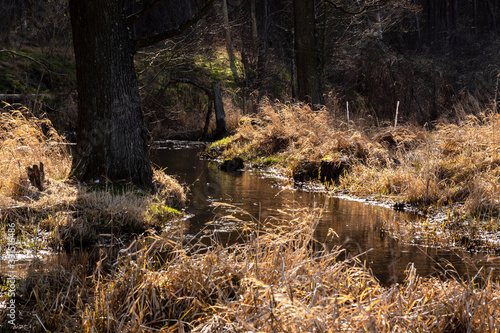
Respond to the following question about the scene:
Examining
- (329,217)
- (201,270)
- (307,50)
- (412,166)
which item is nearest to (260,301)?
(201,270)

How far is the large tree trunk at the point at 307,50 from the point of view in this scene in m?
15.3

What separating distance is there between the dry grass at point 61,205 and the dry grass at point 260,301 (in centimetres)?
227

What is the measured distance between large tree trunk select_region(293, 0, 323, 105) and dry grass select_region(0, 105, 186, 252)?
8023 millimetres

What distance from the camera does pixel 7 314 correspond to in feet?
13.0

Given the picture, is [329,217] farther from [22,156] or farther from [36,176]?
[22,156]

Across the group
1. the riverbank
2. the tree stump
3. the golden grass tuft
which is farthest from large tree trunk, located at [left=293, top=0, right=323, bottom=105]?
the tree stump

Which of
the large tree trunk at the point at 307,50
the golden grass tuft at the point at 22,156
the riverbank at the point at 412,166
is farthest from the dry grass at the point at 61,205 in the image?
the large tree trunk at the point at 307,50

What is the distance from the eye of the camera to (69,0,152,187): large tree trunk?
7.86m

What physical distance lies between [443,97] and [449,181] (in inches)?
562

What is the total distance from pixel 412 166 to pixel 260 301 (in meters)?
7.36

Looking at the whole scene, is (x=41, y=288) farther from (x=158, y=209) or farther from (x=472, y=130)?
(x=472, y=130)

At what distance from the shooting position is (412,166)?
9.87 metres

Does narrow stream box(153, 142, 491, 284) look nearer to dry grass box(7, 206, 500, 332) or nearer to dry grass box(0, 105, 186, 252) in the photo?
dry grass box(7, 206, 500, 332)

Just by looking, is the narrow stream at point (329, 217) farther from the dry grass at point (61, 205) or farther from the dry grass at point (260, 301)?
the dry grass at point (61, 205)
